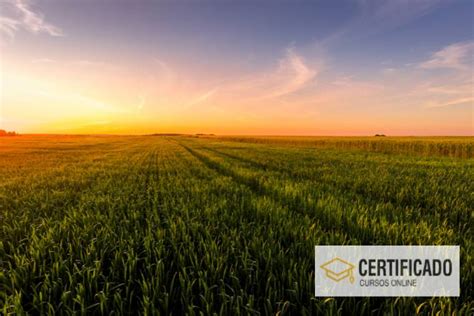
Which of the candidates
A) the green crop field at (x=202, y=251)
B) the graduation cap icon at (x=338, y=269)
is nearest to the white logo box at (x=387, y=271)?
the graduation cap icon at (x=338, y=269)

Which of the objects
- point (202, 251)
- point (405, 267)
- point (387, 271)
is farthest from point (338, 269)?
point (202, 251)

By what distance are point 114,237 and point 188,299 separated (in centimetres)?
197

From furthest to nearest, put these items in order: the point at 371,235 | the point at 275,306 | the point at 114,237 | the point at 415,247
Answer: the point at 371,235
the point at 114,237
the point at 415,247
the point at 275,306

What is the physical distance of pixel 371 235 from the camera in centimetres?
367

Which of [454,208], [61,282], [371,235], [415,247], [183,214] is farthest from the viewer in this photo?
[454,208]

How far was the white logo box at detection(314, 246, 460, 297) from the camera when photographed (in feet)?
7.46

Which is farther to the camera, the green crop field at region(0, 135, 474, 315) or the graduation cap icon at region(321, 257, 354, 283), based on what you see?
the graduation cap icon at region(321, 257, 354, 283)

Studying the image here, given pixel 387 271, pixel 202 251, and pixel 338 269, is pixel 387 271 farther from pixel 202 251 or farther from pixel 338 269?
pixel 202 251

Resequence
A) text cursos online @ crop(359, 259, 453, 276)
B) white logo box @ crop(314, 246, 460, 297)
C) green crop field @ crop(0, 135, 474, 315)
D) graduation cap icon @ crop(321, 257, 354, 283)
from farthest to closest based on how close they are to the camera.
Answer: text cursos online @ crop(359, 259, 453, 276) → graduation cap icon @ crop(321, 257, 354, 283) → white logo box @ crop(314, 246, 460, 297) → green crop field @ crop(0, 135, 474, 315)

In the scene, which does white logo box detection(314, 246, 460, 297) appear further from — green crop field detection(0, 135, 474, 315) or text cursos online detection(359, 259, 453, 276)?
green crop field detection(0, 135, 474, 315)

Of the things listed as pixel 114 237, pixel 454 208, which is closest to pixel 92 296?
pixel 114 237

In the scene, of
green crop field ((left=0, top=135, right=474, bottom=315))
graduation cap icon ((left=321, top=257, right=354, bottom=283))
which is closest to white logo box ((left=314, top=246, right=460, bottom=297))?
graduation cap icon ((left=321, top=257, right=354, bottom=283))

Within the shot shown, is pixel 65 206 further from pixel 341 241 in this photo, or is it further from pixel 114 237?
pixel 341 241

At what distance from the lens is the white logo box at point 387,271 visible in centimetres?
227
